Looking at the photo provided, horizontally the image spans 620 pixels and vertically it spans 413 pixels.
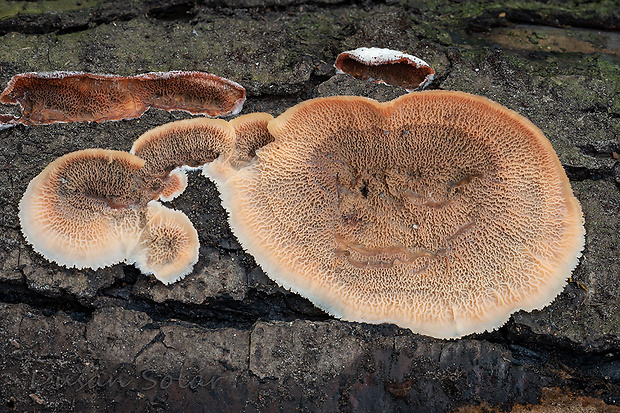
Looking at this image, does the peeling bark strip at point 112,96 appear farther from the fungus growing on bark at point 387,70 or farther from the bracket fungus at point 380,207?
the fungus growing on bark at point 387,70

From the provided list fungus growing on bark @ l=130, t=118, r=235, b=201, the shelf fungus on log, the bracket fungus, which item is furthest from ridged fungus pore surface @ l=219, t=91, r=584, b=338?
the shelf fungus on log

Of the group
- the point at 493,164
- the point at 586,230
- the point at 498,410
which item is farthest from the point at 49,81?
the point at 586,230

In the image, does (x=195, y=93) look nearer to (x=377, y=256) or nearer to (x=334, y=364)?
(x=377, y=256)

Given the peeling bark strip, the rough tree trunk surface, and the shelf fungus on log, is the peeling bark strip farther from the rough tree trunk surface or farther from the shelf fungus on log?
the shelf fungus on log

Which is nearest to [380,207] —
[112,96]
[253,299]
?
[253,299]

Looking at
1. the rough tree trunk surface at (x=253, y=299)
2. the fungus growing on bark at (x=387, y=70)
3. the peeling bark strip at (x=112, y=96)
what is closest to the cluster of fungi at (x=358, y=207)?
the rough tree trunk surface at (x=253, y=299)
